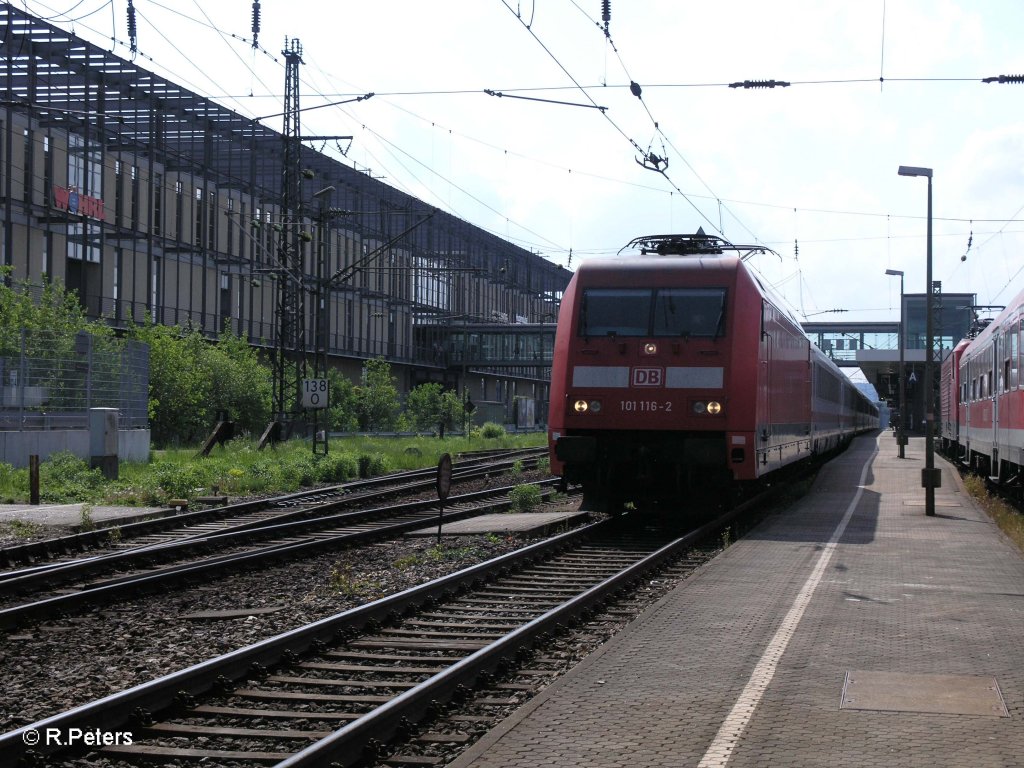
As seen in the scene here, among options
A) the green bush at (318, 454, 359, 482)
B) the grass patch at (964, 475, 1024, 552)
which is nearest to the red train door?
the grass patch at (964, 475, 1024, 552)

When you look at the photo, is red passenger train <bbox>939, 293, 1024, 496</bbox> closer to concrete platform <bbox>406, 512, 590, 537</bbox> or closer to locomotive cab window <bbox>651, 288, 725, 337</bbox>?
locomotive cab window <bbox>651, 288, 725, 337</bbox>

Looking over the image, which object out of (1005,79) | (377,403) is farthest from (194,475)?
(377,403)

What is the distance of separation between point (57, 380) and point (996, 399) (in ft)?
59.4

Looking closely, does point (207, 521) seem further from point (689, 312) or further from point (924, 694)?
point (924, 694)

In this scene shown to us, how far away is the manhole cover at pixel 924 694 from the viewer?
6.51 metres

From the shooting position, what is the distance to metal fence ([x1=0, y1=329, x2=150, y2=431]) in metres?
25.4

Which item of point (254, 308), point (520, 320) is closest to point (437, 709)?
point (254, 308)

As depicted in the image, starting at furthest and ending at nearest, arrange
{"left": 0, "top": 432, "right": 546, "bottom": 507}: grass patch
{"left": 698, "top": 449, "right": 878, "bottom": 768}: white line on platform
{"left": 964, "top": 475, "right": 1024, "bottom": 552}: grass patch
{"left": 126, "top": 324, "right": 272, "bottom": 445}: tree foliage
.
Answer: {"left": 126, "top": 324, "right": 272, "bottom": 445}: tree foliage
{"left": 0, "top": 432, "right": 546, "bottom": 507}: grass patch
{"left": 964, "top": 475, "right": 1024, "bottom": 552}: grass patch
{"left": 698, "top": 449, "right": 878, "bottom": 768}: white line on platform

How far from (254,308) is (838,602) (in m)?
54.4

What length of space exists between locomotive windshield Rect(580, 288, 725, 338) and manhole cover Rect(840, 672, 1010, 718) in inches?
353

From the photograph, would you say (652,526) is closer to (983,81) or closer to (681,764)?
(983,81)

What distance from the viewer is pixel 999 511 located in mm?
19578

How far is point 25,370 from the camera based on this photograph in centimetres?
2538

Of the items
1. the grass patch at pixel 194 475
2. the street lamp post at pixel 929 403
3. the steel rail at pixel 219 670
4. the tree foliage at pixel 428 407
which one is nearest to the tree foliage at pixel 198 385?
the grass patch at pixel 194 475
